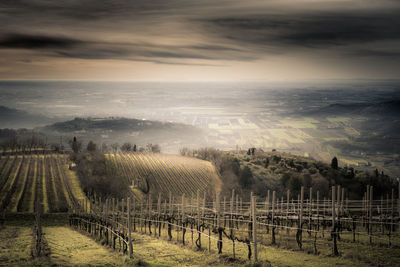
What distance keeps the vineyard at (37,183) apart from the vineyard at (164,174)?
42.4ft

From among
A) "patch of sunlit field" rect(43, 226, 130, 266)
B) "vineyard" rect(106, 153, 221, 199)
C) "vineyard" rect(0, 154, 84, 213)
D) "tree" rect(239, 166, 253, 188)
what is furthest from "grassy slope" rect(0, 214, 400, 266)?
"tree" rect(239, 166, 253, 188)

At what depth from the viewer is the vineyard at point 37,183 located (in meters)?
68.3

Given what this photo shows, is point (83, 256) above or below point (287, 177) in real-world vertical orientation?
below

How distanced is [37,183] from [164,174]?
32135 millimetres

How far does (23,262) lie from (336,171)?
10754 centimetres

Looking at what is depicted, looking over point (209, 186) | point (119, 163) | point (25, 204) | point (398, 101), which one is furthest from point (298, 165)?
point (398, 101)

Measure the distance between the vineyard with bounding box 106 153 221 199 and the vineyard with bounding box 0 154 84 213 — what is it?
509 inches

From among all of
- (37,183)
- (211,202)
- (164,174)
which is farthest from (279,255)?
(164,174)

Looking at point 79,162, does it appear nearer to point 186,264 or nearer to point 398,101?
point 186,264

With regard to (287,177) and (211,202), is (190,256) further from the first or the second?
(287,177)

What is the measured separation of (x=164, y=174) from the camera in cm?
10038

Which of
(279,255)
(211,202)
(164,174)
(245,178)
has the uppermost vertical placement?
(164,174)

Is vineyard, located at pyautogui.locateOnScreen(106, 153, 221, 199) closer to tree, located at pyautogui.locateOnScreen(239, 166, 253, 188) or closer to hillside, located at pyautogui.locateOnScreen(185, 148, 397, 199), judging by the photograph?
hillside, located at pyautogui.locateOnScreen(185, 148, 397, 199)

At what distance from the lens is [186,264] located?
14414 millimetres
